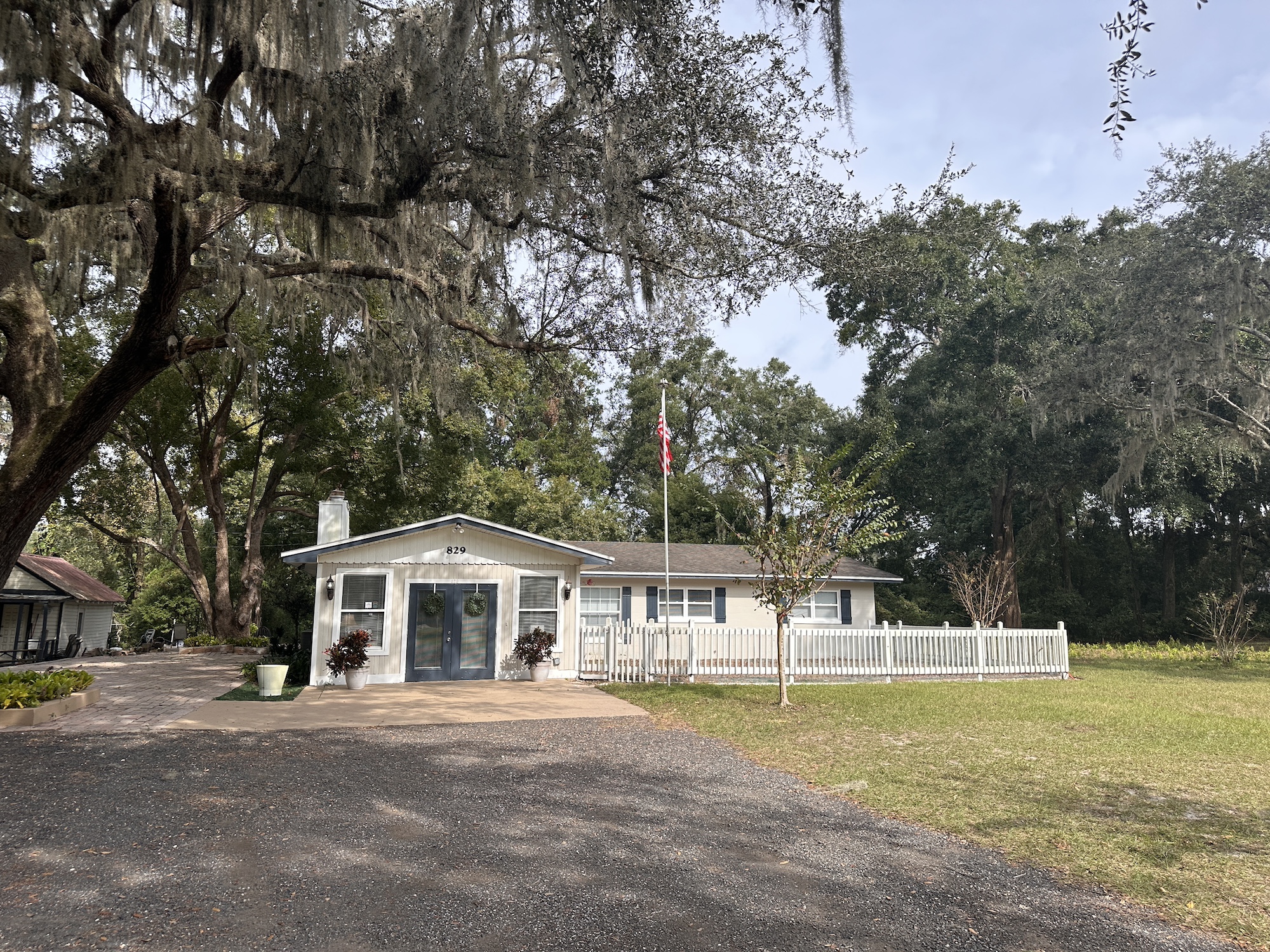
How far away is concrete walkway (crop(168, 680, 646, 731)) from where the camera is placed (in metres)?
10.4

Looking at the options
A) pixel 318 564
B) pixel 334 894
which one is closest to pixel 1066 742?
pixel 334 894

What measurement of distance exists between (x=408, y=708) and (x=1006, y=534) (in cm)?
2396

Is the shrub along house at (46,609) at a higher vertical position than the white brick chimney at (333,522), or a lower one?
lower

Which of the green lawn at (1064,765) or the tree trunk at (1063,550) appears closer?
the green lawn at (1064,765)

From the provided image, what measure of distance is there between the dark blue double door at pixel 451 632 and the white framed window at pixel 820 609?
950 centimetres

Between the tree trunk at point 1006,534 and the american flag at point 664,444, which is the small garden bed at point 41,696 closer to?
the american flag at point 664,444

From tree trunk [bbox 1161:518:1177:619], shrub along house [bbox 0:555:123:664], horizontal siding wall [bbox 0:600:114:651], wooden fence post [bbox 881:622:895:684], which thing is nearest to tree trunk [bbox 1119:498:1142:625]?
tree trunk [bbox 1161:518:1177:619]

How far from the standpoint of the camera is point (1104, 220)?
3159 centimetres

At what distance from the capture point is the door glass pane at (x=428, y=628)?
15.1 metres

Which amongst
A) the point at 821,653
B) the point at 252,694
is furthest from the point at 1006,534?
the point at 252,694

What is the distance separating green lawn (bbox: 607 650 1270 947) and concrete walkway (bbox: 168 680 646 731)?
0.99m

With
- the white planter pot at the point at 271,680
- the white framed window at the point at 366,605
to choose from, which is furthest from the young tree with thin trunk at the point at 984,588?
the white planter pot at the point at 271,680

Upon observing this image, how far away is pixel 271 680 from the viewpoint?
508 inches

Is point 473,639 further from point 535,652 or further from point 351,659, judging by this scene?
point 351,659
